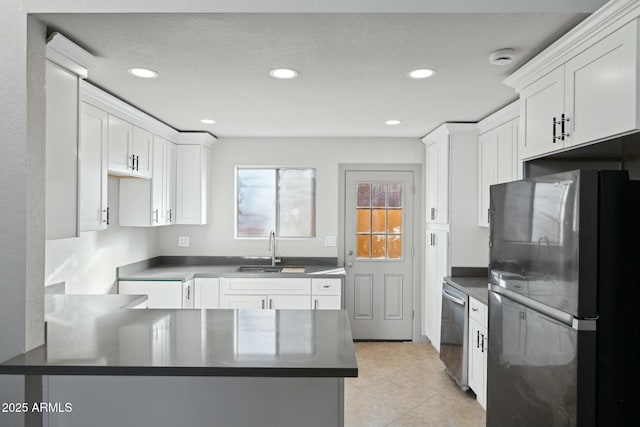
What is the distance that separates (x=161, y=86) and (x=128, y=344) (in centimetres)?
173

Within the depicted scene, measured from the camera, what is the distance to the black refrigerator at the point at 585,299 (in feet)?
4.79

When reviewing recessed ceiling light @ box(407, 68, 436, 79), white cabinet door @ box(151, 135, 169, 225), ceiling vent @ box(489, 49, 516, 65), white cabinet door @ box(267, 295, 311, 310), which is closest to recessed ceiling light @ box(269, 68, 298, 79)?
recessed ceiling light @ box(407, 68, 436, 79)

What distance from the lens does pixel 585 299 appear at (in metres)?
1.46

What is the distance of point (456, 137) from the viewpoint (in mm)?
3926

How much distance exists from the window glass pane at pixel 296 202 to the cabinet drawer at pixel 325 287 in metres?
0.81

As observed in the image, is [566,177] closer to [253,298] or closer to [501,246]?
[501,246]

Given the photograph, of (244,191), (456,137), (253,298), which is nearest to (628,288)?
(456,137)

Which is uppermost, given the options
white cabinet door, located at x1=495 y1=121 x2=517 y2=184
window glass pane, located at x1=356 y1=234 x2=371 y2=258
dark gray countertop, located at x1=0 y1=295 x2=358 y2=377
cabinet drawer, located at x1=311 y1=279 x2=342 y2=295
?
white cabinet door, located at x1=495 y1=121 x2=517 y2=184

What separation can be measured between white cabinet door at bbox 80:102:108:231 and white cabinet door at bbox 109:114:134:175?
0.10 metres

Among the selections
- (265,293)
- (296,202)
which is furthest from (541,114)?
(296,202)

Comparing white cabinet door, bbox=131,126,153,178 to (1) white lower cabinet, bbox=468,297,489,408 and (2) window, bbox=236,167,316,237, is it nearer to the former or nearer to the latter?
(2) window, bbox=236,167,316,237

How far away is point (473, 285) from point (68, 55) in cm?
315

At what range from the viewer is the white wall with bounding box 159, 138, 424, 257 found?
15.8 ft

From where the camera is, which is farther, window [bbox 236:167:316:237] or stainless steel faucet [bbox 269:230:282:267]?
window [bbox 236:167:316:237]
